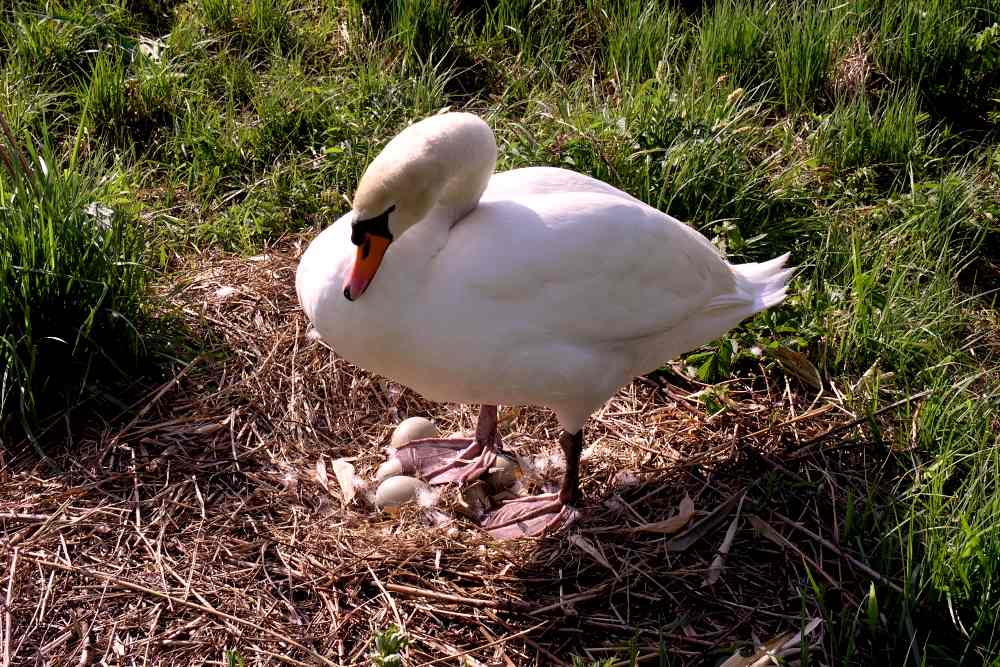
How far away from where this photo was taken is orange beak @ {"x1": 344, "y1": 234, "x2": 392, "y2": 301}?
2.84 metres

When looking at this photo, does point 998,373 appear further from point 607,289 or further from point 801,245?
point 607,289

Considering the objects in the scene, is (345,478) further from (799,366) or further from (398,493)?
(799,366)

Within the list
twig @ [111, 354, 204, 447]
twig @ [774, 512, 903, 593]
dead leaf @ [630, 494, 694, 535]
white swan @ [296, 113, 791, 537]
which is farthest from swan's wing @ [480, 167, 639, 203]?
twig @ [111, 354, 204, 447]

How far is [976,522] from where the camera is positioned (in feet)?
9.64

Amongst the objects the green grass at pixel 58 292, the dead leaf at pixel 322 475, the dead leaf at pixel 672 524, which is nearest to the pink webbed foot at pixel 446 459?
the dead leaf at pixel 322 475

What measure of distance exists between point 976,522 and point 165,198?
11.4ft

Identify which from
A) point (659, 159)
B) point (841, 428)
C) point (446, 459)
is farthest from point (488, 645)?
point (659, 159)

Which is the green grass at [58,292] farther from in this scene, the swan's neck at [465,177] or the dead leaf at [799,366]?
the dead leaf at [799,366]

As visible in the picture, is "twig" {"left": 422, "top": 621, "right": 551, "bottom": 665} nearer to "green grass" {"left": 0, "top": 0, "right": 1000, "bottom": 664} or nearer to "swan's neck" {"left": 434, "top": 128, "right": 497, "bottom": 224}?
"green grass" {"left": 0, "top": 0, "right": 1000, "bottom": 664}

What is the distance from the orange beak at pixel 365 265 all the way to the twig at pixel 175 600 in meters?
0.97

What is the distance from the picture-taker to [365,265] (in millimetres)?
2846

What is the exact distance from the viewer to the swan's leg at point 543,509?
3.40 metres

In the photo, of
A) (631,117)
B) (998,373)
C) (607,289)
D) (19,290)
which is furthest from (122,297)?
(998,373)

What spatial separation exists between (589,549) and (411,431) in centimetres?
82
